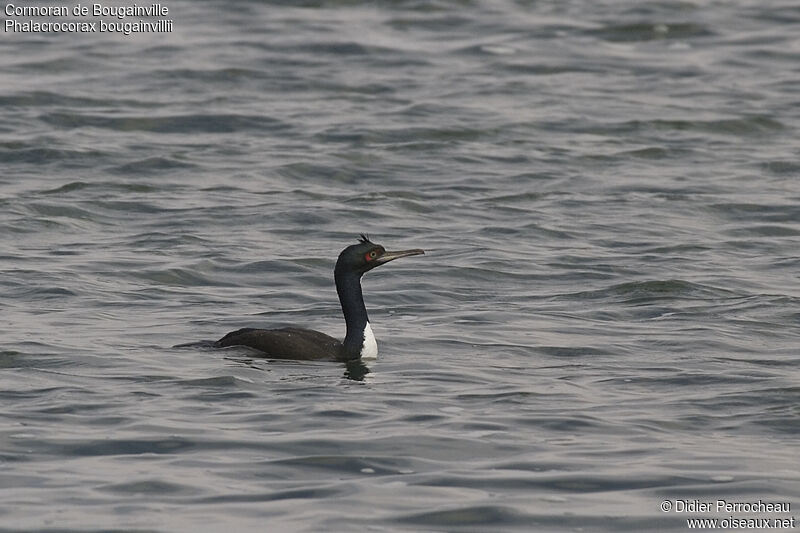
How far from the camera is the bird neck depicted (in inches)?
537

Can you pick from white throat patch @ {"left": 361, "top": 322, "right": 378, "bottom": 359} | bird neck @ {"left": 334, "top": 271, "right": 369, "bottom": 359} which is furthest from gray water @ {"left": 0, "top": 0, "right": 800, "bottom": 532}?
bird neck @ {"left": 334, "top": 271, "right": 369, "bottom": 359}

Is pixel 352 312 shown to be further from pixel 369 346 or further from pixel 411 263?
pixel 411 263

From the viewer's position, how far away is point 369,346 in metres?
13.7

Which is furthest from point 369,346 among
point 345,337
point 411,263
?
point 411,263

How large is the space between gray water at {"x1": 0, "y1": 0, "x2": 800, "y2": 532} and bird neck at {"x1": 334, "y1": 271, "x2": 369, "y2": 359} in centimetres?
22

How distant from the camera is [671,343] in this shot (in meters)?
14.3

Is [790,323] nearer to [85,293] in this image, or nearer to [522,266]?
[522,266]

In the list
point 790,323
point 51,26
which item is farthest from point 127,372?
point 51,26

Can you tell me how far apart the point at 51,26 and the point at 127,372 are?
1946cm

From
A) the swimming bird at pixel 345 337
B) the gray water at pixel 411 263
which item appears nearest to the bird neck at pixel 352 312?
the swimming bird at pixel 345 337

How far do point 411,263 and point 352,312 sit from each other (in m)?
4.19

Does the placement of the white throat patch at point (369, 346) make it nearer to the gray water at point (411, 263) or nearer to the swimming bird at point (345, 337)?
the swimming bird at point (345, 337)

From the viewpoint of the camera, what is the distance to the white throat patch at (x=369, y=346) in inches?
536

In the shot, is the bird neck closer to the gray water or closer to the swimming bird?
the swimming bird
